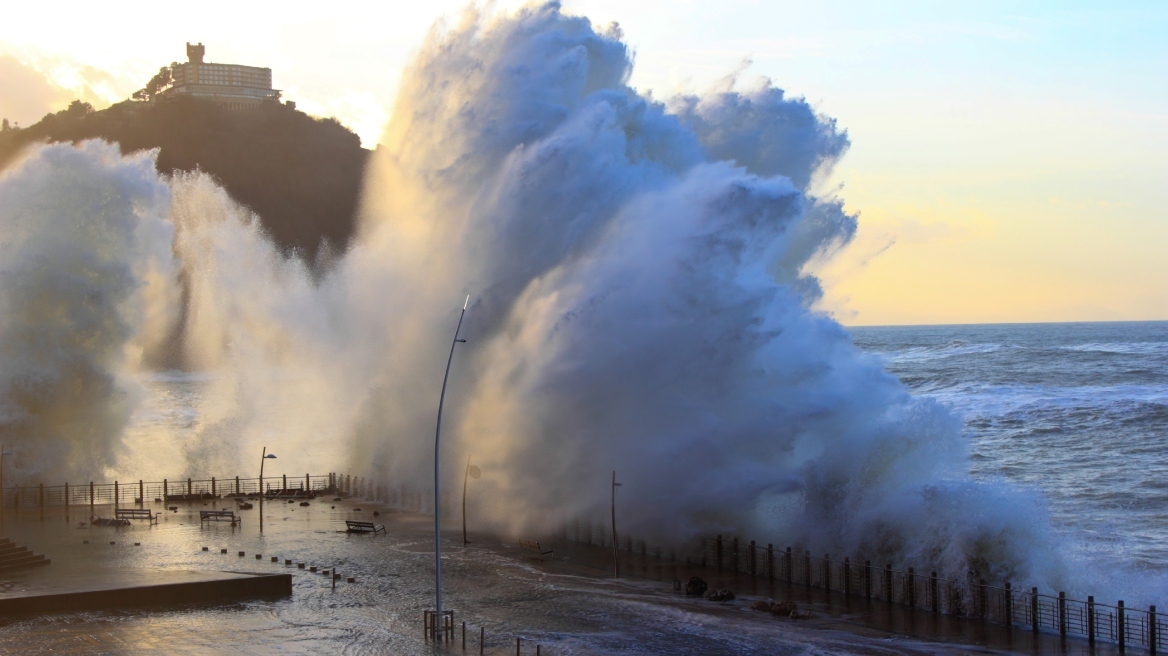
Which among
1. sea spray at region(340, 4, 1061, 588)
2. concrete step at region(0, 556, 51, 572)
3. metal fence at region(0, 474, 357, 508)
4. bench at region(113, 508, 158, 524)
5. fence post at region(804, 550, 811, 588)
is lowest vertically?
fence post at region(804, 550, 811, 588)

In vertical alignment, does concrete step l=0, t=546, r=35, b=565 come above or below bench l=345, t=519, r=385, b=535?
above

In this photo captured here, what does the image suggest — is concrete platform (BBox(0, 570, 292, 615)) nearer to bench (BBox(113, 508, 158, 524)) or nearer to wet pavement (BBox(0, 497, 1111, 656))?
wet pavement (BBox(0, 497, 1111, 656))

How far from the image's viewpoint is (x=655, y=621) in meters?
24.4

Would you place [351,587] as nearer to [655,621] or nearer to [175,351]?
[655,621]

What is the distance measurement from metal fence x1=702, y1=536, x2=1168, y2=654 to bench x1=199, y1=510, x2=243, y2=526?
18094 mm

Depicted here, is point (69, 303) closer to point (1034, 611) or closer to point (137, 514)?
point (137, 514)

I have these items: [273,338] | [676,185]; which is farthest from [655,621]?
[273,338]

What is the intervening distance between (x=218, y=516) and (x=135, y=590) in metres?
15.8

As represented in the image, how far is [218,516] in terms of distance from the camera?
40.7 m

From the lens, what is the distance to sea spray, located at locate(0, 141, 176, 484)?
4644cm

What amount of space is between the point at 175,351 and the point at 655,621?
15453 cm

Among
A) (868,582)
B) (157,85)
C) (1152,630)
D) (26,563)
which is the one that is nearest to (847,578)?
(868,582)

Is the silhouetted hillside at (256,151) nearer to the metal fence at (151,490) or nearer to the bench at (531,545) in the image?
the metal fence at (151,490)

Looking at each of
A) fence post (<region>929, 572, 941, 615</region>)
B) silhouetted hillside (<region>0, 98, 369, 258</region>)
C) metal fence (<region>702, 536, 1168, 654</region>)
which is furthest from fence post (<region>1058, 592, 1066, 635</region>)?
silhouetted hillside (<region>0, 98, 369, 258</region>)
